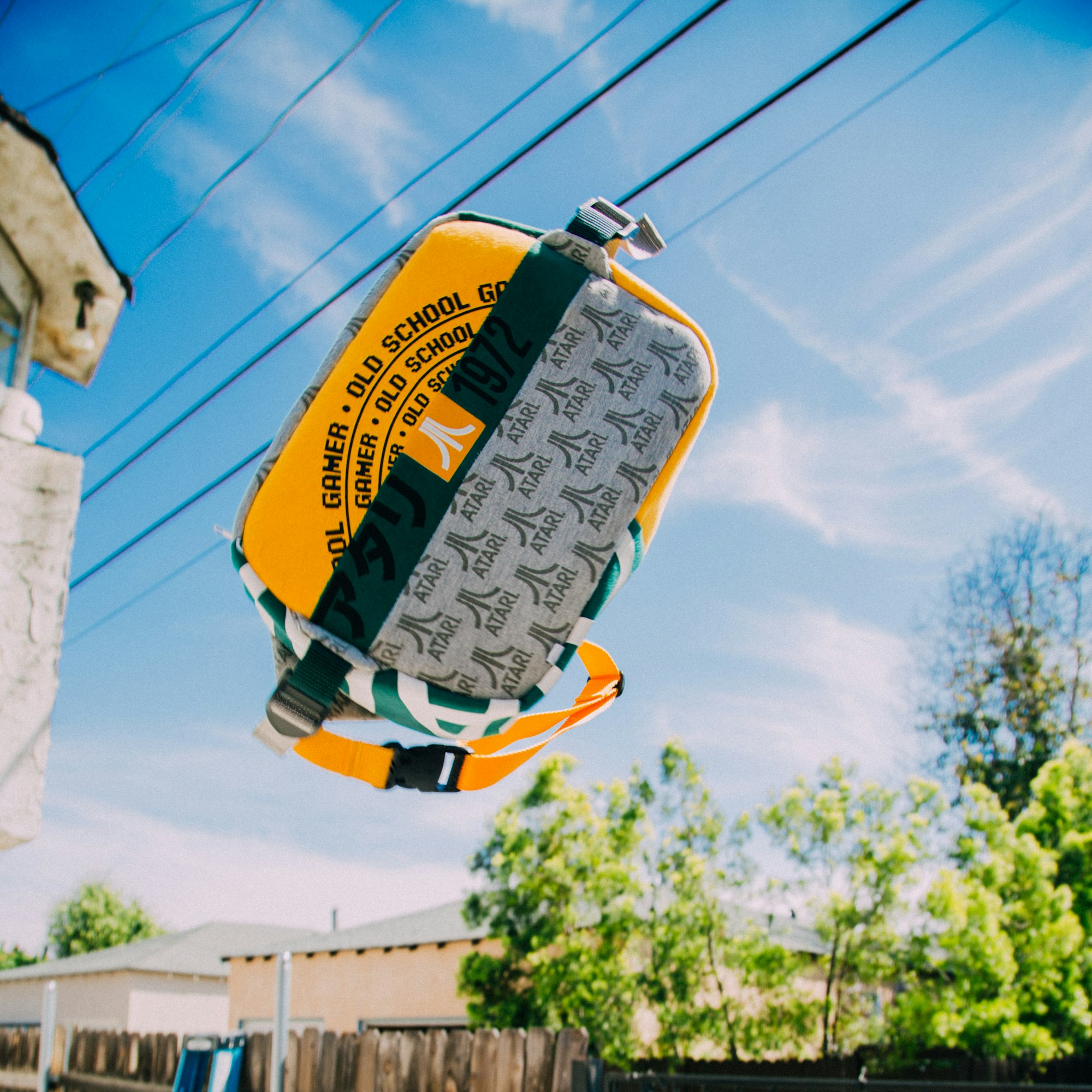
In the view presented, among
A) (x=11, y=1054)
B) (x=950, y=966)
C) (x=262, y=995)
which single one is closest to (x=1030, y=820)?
(x=950, y=966)

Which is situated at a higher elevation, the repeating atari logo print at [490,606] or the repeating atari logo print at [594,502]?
the repeating atari logo print at [594,502]

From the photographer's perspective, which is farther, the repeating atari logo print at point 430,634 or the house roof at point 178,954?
the house roof at point 178,954

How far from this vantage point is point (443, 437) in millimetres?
1100

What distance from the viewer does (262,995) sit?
16.7 m

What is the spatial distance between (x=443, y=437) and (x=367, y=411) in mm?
105

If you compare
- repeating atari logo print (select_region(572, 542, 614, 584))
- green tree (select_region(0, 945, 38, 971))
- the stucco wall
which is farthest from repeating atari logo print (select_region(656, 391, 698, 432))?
green tree (select_region(0, 945, 38, 971))

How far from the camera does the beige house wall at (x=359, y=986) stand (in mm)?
13703

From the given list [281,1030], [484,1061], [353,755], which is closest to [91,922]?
[281,1030]

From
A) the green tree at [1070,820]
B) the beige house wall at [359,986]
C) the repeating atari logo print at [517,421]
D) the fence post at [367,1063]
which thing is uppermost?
the repeating atari logo print at [517,421]

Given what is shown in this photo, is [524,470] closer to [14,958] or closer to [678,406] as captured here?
[678,406]

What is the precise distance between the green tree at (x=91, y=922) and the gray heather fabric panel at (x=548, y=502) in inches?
1615

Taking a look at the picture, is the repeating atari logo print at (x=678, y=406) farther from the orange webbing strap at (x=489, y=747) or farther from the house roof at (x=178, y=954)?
the house roof at (x=178, y=954)

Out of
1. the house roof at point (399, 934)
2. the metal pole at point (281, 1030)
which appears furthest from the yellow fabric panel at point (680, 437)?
the house roof at point (399, 934)

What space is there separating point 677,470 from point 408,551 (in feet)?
1.26
